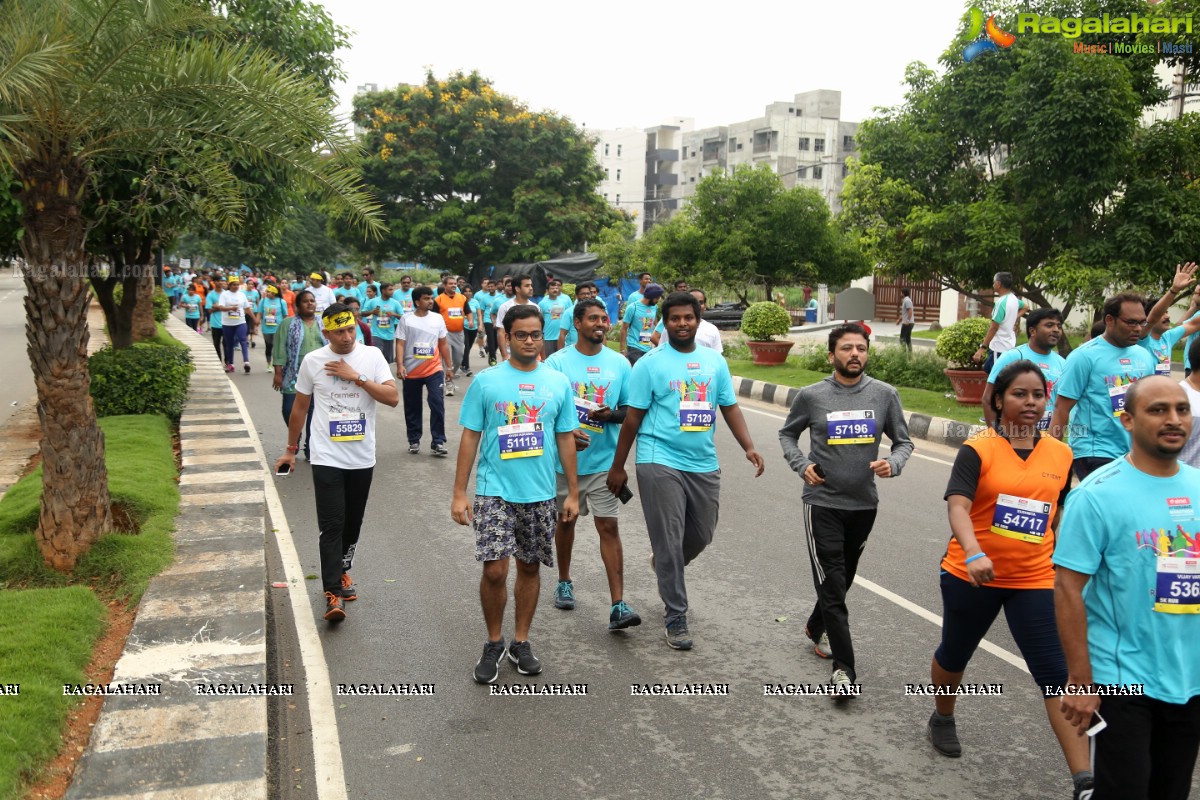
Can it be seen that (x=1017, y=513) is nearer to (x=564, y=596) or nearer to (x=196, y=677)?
(x=564, y=596)

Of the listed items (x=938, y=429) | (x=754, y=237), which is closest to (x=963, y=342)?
(x=938, y=429)

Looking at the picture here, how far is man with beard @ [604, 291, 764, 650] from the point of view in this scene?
5.48 m

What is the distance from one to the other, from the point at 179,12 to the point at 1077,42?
42.7 feet

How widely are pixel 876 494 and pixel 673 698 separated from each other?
1410 mm

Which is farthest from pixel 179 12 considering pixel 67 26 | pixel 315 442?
pixel 315 442

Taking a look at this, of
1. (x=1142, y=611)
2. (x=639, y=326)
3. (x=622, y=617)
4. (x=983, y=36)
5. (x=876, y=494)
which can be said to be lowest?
(x=622, y=617)

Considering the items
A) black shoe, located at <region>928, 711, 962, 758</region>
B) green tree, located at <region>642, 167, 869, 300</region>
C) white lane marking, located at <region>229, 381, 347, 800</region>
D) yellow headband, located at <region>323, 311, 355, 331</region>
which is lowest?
white lane marking, located at <region>229, 381, 347, 800</region>

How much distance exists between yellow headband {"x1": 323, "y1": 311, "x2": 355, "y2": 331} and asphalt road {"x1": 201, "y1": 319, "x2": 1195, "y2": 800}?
1.65m

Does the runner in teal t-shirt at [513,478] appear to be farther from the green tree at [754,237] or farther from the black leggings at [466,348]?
the green tree at [754,237]

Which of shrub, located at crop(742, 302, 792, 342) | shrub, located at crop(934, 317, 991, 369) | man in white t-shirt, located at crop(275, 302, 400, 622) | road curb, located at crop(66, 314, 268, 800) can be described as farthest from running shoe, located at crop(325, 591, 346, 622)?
shrub, located at crop(742, 302, 792, 342)

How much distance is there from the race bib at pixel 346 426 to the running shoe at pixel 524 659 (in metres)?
1.64

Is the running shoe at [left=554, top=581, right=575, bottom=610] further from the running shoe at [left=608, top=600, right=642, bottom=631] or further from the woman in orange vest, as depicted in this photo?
the woman in orange vest

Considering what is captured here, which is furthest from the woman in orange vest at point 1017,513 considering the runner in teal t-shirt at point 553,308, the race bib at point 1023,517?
the runner in teal t-shirt at point 553,308

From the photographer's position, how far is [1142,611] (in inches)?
116
